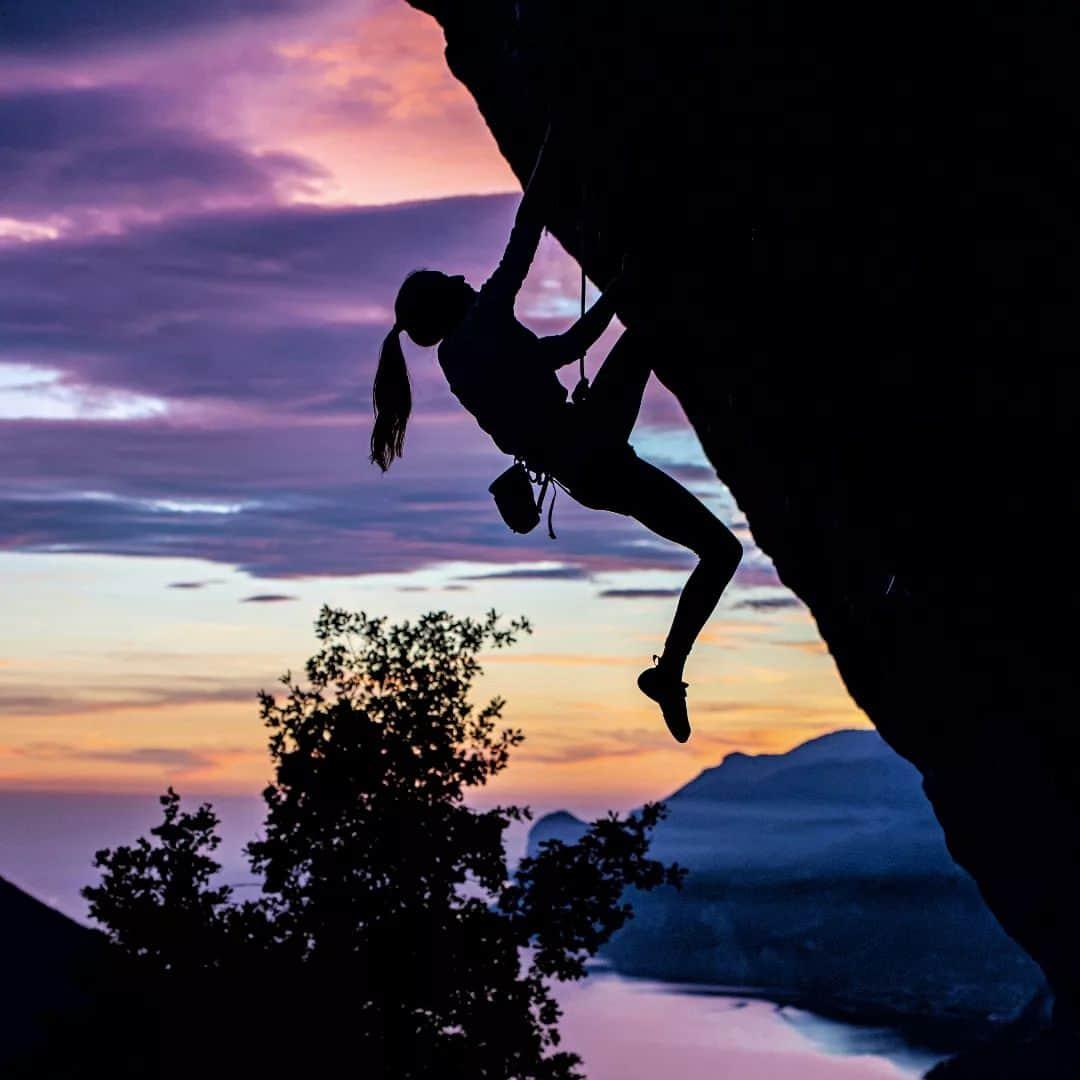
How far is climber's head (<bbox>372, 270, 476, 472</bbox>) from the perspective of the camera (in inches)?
219

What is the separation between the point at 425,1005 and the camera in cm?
1878

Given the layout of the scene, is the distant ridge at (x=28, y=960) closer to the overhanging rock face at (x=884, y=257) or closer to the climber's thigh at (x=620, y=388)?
the overhanging rock face at (x=884, y=257)

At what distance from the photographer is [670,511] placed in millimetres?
5719

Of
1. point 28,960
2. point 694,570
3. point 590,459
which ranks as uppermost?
point 590,459

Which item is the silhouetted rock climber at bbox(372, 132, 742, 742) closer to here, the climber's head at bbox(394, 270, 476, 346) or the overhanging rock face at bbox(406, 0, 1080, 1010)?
the climber's head at bbox(394, 270, 476, 346)

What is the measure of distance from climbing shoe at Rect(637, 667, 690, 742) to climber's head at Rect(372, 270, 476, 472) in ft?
5.12

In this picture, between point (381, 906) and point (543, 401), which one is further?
point (381, 906)

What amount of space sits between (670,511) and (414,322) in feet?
4.13

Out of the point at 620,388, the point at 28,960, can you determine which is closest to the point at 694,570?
the point at 620,388

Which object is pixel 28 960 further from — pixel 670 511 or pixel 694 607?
pixel 670 511

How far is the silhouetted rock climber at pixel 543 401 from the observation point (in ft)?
17.4

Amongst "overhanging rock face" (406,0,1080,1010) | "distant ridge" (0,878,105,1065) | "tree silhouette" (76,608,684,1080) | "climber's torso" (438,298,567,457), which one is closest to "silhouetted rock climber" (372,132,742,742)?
"climber's torso" (438,298,567,457)

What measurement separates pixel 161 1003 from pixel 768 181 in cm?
1429

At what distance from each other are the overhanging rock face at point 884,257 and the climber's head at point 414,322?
52 centimetres
